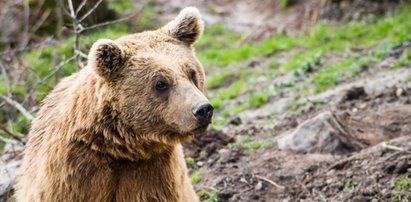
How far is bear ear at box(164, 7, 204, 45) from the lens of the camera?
217 inches

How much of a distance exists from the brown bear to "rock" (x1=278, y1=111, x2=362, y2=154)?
2355mm

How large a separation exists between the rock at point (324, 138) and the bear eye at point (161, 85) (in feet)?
8.74

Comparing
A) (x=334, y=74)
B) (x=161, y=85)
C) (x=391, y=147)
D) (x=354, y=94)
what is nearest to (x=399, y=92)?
(x=354, y=94)

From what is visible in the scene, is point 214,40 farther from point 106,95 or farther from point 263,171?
point 106,95

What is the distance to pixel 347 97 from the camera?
884 centimetres

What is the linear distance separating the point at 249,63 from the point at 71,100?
7.44 meters

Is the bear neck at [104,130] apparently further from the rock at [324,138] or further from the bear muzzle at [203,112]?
the rock at [324,138]

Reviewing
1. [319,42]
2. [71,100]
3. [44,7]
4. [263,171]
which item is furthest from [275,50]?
[71,100]

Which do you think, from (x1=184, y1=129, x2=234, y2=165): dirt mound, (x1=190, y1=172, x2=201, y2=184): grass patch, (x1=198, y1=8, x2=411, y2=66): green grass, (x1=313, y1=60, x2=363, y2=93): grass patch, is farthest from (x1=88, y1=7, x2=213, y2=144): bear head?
(x1=198, y1=8, x2=411, y2=66): green grass

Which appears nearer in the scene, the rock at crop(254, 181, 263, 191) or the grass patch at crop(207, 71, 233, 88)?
the rock at crop(254, 181, 263, 191)

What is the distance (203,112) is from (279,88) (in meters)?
5.91

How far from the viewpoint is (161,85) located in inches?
195

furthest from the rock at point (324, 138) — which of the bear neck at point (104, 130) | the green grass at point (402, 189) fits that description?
the bear neck at point (104, 130)

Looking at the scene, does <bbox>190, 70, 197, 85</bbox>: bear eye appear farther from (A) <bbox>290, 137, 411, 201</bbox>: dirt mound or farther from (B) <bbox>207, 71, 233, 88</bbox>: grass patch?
(B) <bbox>207, 71, 233, 88</bbox>: grass patch
